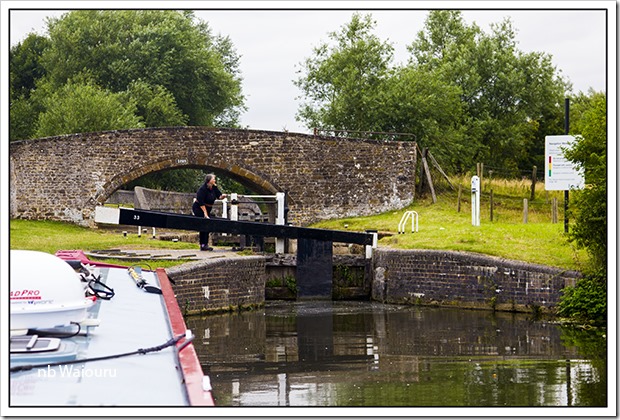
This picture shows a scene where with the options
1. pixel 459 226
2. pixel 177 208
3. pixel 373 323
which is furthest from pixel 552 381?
pixel 177 208

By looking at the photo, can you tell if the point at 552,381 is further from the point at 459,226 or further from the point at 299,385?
the point at 459,226

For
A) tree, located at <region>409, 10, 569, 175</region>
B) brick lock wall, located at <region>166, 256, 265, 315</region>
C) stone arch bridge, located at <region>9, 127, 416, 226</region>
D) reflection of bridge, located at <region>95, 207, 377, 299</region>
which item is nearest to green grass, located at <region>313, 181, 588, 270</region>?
stone arch bridge, located at <region>9, 127, 416, 226</region>

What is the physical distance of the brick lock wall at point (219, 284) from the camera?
14.6 meters

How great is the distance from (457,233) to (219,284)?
15.3 feet

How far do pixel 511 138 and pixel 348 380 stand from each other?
76.5 feet

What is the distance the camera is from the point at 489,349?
40.8 ft

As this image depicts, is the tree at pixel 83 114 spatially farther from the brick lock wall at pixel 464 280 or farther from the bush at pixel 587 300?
the bush at pixel 587 300

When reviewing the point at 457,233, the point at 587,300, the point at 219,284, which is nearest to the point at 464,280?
the point at 457,233

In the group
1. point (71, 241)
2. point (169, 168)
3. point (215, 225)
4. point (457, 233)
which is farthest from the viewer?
point (169, 168)

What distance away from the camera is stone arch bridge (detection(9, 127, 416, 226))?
24.0 metres

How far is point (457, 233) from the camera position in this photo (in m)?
18.3

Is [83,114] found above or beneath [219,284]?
above

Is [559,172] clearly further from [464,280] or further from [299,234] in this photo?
[299,234]

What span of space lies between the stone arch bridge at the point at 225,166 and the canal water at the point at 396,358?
852cm
